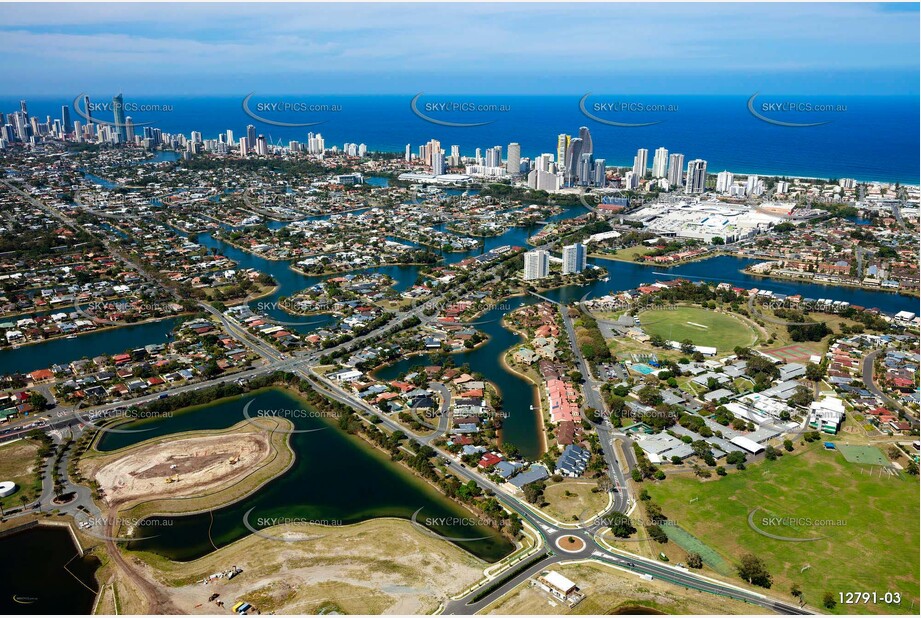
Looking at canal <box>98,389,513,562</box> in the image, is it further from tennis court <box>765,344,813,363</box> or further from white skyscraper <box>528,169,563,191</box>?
white skyscraper <box>528,169,563,191</box>

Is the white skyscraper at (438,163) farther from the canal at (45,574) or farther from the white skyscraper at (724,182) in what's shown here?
the canal at (45,574)

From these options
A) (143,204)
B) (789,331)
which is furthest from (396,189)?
(789,331)

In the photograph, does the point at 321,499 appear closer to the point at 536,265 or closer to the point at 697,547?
the point at 697,547

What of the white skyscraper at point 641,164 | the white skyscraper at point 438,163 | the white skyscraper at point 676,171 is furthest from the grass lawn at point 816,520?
the white skyscraper at point 438,163

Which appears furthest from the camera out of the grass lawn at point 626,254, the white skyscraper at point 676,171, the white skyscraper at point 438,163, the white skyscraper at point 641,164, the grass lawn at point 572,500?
the white skyscraper at point 438,163

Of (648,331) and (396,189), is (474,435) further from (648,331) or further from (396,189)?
(396,189)
